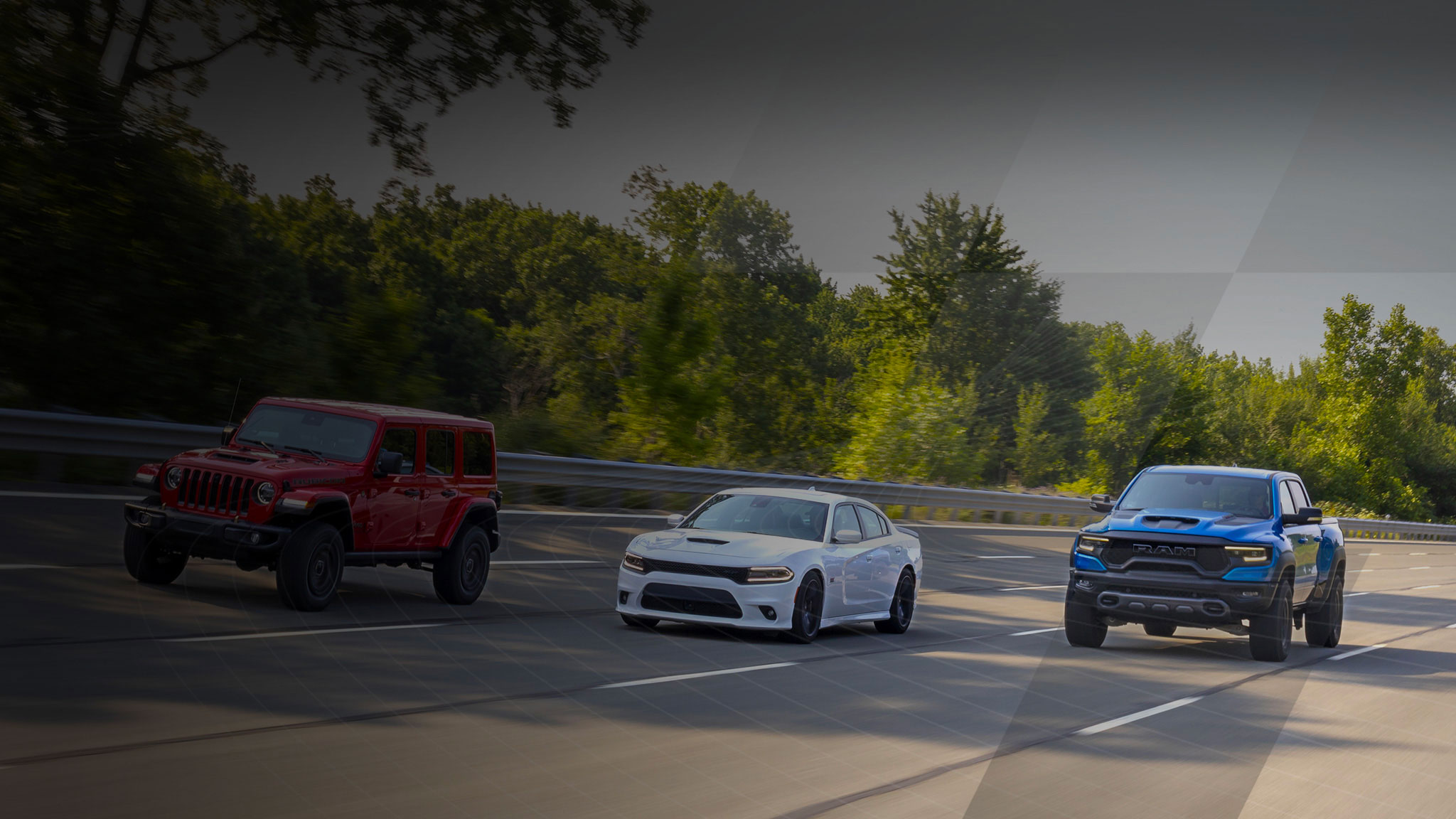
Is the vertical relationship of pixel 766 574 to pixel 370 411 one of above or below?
below

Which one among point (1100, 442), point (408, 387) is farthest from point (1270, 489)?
point (1100, 442)

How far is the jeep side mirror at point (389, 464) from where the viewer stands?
1059 cm

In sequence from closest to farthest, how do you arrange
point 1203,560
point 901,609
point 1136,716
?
point 1136,716 → point 1203,560 → point 901,609

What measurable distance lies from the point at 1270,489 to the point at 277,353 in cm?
1364

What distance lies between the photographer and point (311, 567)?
10109 mm

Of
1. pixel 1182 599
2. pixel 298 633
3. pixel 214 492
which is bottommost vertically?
pixel 298 633

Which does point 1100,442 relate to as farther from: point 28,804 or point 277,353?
point 28,804

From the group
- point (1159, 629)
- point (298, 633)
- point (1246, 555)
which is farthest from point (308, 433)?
point (1159, 629)

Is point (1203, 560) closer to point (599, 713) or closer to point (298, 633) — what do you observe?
point (599, 713)

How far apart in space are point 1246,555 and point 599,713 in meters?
7.27

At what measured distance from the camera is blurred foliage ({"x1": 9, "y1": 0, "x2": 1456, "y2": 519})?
16.6 m

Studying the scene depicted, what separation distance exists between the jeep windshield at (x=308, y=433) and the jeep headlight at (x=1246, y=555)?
26.3 feet

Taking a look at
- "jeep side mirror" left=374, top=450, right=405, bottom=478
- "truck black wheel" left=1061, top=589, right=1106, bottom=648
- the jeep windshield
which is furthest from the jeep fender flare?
"truck black wheel" left=1061, top=589, right=1106, bottom=648

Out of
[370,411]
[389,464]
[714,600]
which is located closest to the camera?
[389,464]
